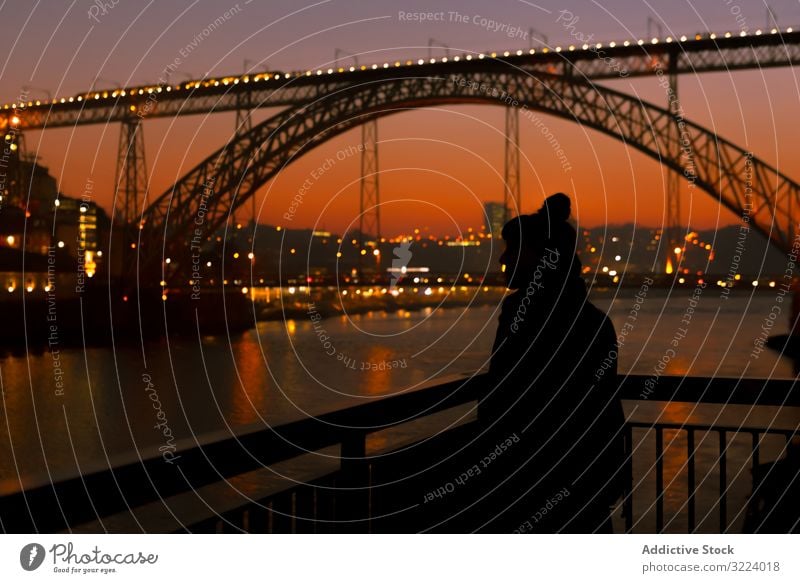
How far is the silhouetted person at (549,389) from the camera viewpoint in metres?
2.66

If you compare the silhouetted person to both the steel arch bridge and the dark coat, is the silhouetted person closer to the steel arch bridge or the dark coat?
the dark coat

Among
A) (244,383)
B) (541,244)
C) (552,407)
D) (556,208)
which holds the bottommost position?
(244,383)

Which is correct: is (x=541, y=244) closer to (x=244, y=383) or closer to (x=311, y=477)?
(x=311, y=477)

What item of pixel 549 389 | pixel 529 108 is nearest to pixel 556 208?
pixel 549 389

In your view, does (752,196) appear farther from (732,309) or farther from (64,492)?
(732,309)

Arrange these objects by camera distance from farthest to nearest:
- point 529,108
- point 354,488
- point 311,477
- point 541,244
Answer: point 529,108 → point 311,477 → point 354,488 → point 541,244

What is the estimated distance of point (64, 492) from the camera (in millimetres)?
2020

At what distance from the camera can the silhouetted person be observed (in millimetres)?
2658

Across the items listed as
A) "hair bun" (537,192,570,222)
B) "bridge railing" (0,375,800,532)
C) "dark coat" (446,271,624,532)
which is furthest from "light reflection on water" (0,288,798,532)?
"hair bun" (537,192,570,222)

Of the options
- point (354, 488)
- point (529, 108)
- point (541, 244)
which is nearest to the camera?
point (541, 244)

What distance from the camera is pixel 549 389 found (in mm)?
2697

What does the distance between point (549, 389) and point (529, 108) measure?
2326 centimetres

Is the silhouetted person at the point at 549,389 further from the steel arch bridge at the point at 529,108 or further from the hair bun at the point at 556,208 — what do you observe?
the steel arch bridge at the point at 529,108
